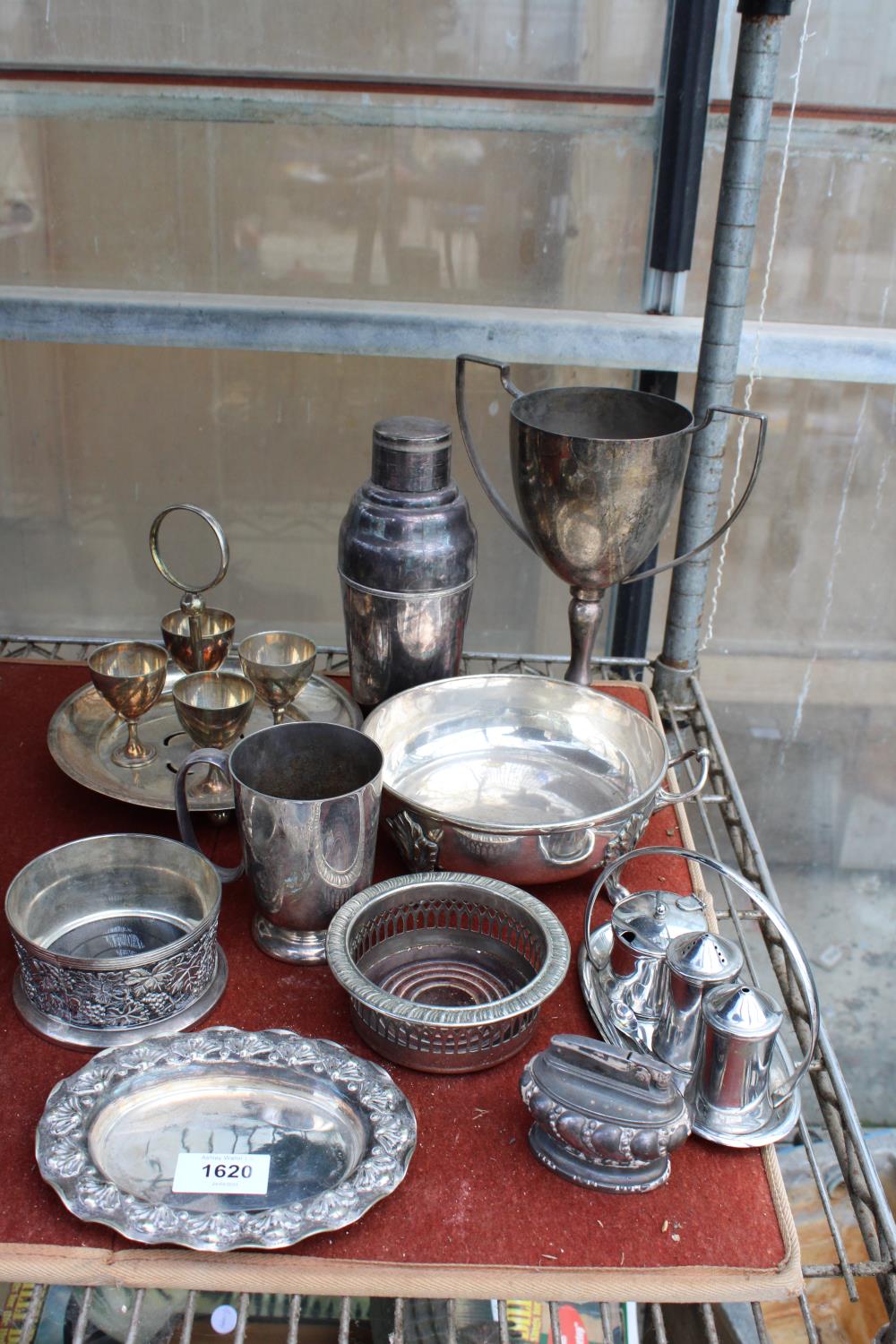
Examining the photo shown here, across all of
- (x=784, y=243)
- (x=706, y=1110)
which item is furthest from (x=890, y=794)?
(x=706, y=1110)

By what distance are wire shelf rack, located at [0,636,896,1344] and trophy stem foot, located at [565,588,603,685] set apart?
3 cm

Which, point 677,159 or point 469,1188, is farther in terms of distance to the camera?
point 677,159

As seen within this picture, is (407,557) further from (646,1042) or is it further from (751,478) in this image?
(646,1042)

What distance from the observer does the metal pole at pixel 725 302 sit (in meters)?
0.92

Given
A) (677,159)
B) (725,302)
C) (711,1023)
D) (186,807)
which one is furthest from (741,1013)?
(677,159)

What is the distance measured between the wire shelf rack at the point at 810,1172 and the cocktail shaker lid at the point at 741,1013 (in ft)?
0.28

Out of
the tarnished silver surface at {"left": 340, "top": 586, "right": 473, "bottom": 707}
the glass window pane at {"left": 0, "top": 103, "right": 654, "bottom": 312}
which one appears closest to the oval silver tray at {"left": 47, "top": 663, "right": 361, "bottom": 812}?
the tarnished silver surface at {"left": 340, "top": 586, "right": 473, "bottom": 707}

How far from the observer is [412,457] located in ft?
3.05

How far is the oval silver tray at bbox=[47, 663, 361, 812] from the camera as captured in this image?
87 centimetres

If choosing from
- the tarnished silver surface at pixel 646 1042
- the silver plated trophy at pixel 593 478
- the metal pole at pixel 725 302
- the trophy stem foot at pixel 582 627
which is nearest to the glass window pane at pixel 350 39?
the metal pole at pixel 725 302

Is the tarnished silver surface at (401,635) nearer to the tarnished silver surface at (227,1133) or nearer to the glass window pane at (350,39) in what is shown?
the tarnished silver surface at (227,1133)

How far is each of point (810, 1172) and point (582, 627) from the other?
21.3 inches

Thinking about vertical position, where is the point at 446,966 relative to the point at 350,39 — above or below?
below

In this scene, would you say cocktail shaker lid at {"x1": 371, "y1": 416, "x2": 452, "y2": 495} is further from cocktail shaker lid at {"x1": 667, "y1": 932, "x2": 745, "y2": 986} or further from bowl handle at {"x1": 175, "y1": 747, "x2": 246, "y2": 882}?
cocktail shaker lid at {"x1": 667, "y1": 932, "x2": 745, "y2": 986}
